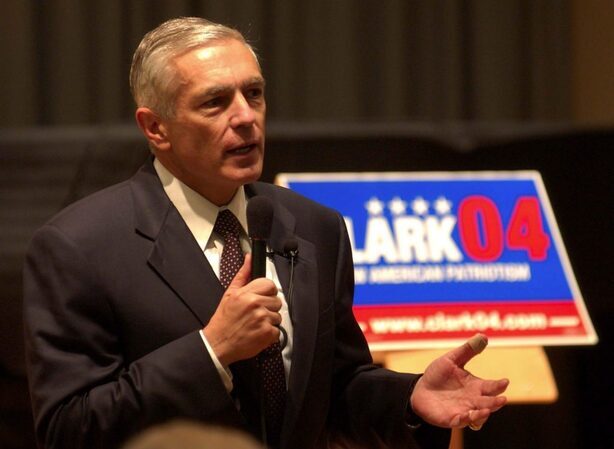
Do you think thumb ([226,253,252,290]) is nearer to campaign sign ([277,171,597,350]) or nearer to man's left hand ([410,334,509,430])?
man's left hand ([410,334,509,430])

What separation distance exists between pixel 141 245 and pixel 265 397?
37 centimetres

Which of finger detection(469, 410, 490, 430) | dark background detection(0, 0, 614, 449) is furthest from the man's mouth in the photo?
dark background detection(0, 0, 614, 449)

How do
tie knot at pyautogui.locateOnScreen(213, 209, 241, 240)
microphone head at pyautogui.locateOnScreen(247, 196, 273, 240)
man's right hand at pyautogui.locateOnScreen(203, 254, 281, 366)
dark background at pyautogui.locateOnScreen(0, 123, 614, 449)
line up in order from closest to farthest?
man's right hand at pyautogui.locateOnScreen(203, 254, 281, 366) < microphone head at pyautogui.locateOnScreen(247, 196, 273, 240) < tie knot at pyautogui.locateOnScreen(213, 209, 241, 240) < dark background at pyautogui.locateOnScreen(0, 123, 614, 449)

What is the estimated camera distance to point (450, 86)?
17.4ft

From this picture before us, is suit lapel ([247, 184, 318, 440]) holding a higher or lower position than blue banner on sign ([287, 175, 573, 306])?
higher

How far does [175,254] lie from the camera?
2.12 metres

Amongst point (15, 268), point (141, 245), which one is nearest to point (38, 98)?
point (15, 268)

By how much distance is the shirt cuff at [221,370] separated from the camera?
196 cm

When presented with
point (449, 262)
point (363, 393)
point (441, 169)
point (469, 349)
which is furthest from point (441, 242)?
point (469, 349)

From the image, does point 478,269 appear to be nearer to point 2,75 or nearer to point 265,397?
point 265,397

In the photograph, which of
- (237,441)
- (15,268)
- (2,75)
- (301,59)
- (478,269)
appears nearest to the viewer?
(237,441)

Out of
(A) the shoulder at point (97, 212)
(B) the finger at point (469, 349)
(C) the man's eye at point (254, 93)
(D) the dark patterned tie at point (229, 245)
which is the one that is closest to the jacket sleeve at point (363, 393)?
(B) the finger at point (469, 349)

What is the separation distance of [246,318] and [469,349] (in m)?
0.46

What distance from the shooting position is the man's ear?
221 cm
